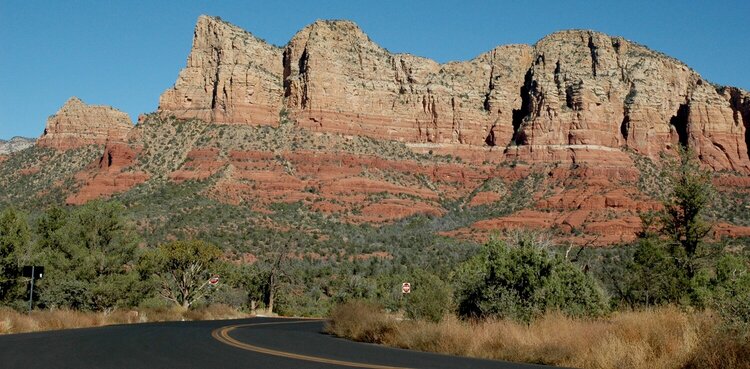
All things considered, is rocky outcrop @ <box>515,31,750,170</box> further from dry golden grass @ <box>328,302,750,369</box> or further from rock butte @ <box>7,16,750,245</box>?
dry golden grass @ <box>328,302,750,369</box>

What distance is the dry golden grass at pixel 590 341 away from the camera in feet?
42.6

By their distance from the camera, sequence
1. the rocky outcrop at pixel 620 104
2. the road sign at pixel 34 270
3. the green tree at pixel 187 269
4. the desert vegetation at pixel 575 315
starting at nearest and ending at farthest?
the desert vegetation at pixel 575 315 → the road sign at pixel 34 270 → the green tree at pixel 187 269 → the rocky outcrop at pixel 620 104

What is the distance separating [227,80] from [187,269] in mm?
72914

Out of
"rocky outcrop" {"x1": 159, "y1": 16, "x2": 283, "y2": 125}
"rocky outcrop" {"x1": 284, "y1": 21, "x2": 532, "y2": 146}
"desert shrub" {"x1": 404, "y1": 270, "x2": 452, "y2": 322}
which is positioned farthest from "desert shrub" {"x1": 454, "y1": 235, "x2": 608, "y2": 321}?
"rocky outcrop" {"x1": 284, "y1": 21, "x2": 532, "y2": 146}

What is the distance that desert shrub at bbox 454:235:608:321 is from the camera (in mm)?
21297

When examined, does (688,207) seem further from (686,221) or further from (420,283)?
(420,283)

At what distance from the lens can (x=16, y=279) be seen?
34.6 meters

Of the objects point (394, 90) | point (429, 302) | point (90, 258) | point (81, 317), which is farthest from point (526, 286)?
point (394, 90)

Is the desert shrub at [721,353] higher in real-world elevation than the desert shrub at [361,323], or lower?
higher

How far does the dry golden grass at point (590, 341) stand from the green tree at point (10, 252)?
20896mm

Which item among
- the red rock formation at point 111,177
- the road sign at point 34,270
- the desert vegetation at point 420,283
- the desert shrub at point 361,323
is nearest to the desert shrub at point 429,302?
the desert vegetation at point 420,283

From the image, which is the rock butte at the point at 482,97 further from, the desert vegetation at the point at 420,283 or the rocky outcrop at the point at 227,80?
the desert vegetation at the point at 420,283

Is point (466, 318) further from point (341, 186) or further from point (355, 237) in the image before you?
point (341, 186)

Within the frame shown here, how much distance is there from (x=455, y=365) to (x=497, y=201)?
97.6 metres
